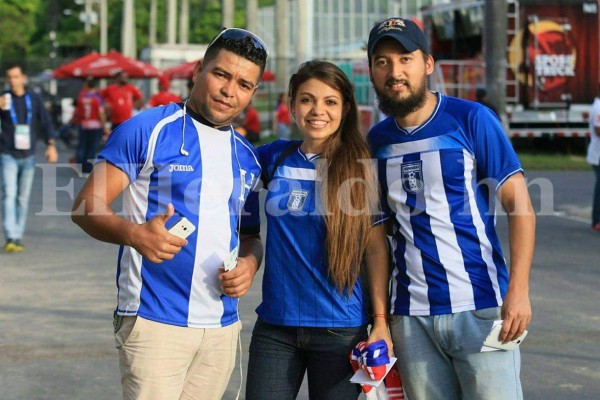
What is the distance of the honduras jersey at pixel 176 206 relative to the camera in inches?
159

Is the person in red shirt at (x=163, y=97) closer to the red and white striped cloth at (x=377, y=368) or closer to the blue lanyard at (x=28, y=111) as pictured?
the blue lanyard at (x=28, y=111)

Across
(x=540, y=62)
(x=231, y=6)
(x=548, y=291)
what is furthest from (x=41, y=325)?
(x=231, y=6)

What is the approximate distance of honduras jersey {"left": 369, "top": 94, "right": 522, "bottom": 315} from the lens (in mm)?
4176

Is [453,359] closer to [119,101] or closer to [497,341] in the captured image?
[497,341]

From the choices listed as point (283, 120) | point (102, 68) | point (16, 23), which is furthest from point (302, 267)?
point (16, 23)

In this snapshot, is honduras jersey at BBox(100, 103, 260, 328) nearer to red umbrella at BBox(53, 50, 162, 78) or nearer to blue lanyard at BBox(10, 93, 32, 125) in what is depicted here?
blue lanyard at BBox(10, 93, 32, 125)

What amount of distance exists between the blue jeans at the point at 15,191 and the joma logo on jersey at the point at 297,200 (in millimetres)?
8814

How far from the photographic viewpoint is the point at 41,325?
8547 mm

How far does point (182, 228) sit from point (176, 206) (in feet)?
0.64

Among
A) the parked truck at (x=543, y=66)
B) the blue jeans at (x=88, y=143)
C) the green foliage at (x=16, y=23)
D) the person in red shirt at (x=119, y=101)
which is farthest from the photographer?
the green foliage at (x=16, y=23)

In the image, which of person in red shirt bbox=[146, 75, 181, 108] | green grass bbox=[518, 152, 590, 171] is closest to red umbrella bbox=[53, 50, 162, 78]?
green grass bbox=[518, 152, 590, 171]

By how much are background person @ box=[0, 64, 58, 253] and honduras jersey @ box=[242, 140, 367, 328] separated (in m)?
8.77

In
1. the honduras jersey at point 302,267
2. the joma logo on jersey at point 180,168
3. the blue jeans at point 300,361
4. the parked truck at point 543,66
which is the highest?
the parked truck at point 543,66

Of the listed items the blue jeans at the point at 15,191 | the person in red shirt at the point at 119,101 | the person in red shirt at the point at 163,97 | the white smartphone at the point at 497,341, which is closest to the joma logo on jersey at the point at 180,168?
the white smartphone at the point at 497,341
